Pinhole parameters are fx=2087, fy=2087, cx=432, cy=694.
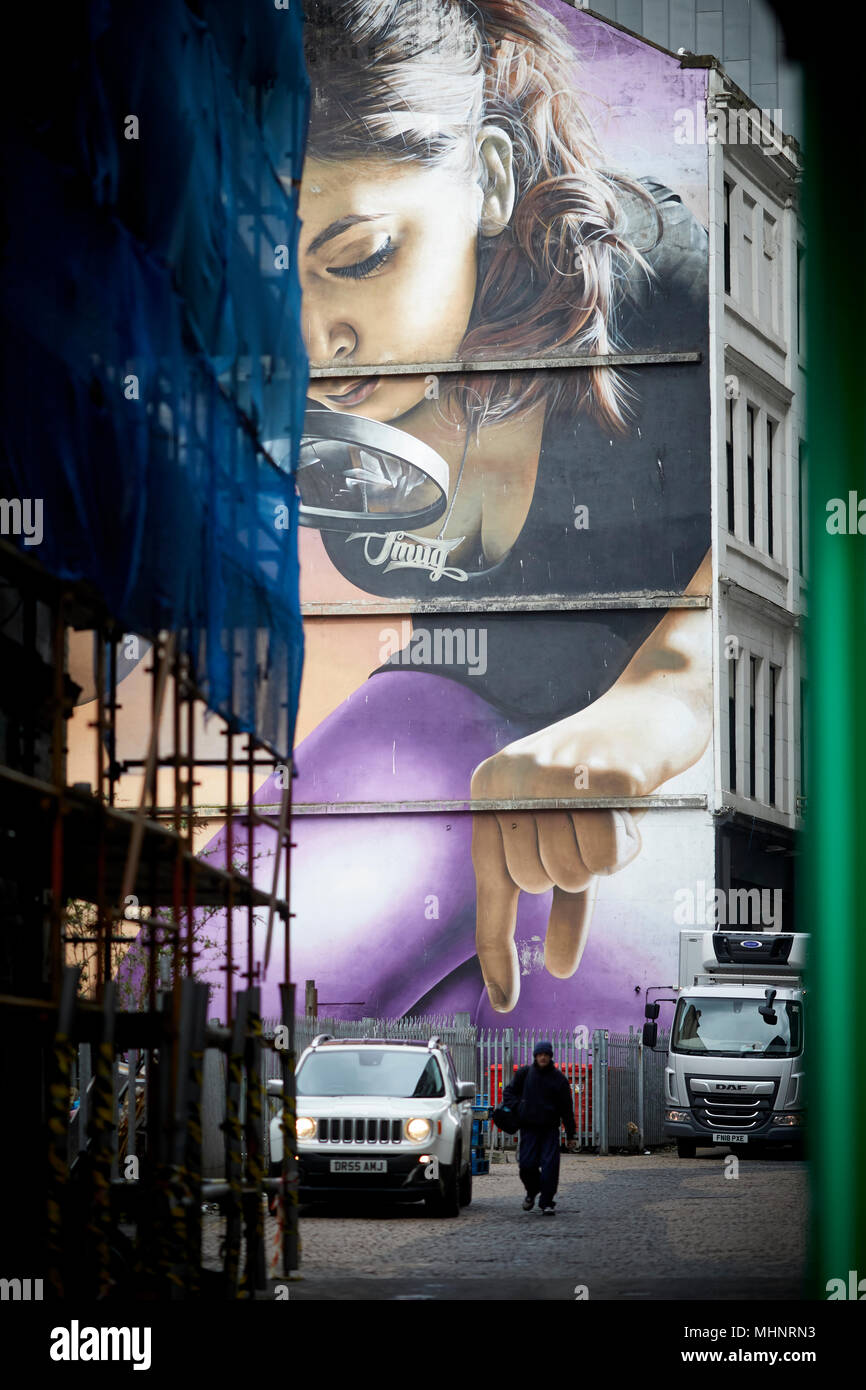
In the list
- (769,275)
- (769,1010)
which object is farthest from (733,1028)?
(769,275)

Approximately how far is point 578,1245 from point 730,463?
83.5 feet

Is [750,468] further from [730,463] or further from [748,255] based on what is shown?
[748,255]

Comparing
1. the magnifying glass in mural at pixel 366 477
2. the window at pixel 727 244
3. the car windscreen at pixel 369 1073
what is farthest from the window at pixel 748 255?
the car windscreen at pixel 369 1073

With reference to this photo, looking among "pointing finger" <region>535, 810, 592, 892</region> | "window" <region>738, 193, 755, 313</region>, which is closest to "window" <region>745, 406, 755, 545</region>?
"window" <region>738, 193, 755, 313</region>

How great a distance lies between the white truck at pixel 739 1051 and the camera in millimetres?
31312

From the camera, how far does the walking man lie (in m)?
21.8

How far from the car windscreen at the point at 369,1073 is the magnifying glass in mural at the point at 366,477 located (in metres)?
20.0

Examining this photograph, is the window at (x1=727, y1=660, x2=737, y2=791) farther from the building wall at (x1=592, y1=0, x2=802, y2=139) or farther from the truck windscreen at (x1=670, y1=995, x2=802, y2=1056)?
the building wall at (x1=592, y1=0, x2=802, y2=139)

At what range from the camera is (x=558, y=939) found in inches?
1554

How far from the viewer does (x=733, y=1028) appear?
32094 millimetres

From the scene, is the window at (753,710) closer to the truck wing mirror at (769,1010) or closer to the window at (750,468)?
the window at (750,468)

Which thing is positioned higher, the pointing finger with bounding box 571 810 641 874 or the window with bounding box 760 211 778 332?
the window with bounding box 760 211 778 332

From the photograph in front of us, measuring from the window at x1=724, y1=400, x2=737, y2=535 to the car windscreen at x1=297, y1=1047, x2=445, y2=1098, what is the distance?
20559 mm

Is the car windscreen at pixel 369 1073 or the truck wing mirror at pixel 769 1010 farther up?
the truck wing mirror at pixel 769 1010
